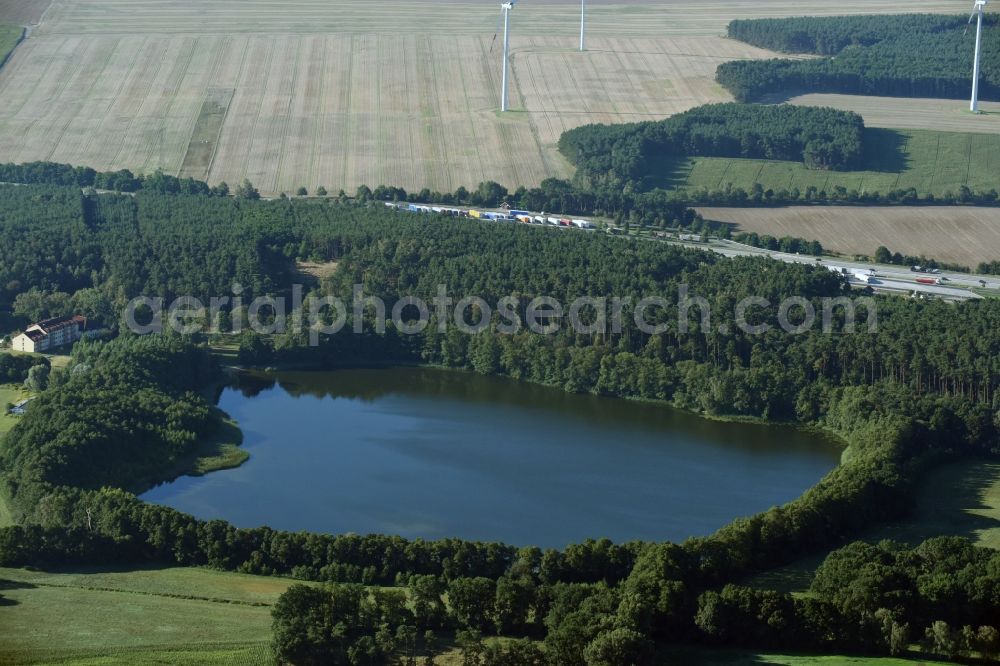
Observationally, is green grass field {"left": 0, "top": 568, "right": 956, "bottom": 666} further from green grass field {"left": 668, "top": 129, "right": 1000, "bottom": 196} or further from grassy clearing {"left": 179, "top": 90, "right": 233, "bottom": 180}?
green grass field {"left": 668, "top": 129, "right": 1000, "bottom": 196}

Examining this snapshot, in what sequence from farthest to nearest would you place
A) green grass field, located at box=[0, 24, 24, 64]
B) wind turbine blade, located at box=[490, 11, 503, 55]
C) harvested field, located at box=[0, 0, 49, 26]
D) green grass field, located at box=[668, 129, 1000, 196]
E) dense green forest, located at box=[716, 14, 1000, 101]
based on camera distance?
wind turbine blade, located at box=[490, 11, 503, 55] → green grass field, located at box=[0, 24, 24, 64] → dense green forest, located at box=[716, 14, 1000, 101] → harvested field, located at box=[0, 0, 49, 26] → green grass field, located at box=[668, 129, 1000, 196]

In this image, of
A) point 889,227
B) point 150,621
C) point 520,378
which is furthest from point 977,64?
point 150,621

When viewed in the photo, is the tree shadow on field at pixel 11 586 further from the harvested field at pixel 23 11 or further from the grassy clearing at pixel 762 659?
the harvested field at pixel 23 11

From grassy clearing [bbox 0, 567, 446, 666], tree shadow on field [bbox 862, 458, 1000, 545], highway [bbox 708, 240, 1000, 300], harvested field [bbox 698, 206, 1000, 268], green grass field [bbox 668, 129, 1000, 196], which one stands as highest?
green grass field [bbox 668, 129, 1000, 196]

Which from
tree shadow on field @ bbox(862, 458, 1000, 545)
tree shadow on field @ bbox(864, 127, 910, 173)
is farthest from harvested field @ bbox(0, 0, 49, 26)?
tree shadow on field @ bbox(862, 458, 1000, 545)

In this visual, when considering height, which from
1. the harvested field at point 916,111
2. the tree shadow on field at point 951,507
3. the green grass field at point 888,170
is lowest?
the tree shadow on field at point 951,507

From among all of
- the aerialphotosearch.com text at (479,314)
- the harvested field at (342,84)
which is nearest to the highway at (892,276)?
the aerialphotosearch.com text at (479,314)

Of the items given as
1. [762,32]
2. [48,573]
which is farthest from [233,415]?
[762,32]
